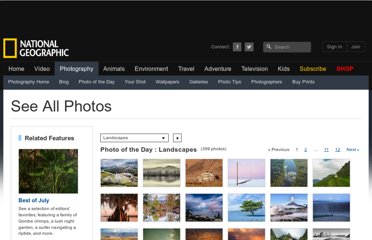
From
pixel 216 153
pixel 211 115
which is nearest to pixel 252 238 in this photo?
pixel 216 153

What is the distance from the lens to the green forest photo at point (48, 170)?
18.3 feet

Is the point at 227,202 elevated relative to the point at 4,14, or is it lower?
lower

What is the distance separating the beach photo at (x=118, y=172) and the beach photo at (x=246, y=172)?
995mm

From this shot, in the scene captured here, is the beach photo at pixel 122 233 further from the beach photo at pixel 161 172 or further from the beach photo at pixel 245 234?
the beach photo at pixel 245 234

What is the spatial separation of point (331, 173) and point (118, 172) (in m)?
2.19

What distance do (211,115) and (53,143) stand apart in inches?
65.3

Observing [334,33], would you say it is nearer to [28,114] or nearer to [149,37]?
[149,37]

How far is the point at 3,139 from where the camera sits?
220 inches

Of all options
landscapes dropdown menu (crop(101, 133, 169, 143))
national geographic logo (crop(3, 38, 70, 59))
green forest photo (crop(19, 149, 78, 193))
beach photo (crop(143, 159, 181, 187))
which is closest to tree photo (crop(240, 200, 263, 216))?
beach photo (crop(143, 159, 181, 187))

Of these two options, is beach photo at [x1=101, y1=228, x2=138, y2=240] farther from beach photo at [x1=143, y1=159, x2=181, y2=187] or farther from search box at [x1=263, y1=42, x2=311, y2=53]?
search box at [x1=263, y1=42, x2=311, y2=53]

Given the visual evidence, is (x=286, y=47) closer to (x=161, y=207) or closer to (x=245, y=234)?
(x=245, y=234)

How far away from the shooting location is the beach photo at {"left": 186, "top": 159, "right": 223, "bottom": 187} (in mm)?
5539

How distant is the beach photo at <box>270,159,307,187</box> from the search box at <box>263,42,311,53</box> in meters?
1.12

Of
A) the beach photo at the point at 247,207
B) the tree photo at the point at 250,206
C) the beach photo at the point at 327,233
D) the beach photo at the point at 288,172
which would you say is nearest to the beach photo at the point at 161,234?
the beach photo at the point at 247,207
